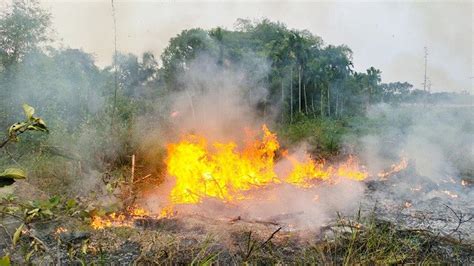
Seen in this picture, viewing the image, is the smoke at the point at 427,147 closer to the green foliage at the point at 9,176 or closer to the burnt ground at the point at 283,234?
the burnt ground at the point at 283,234

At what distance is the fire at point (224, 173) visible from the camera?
938 cm

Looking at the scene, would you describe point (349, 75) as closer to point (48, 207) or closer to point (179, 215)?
point (179, 215)

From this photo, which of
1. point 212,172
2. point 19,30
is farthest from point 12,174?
point 19,30

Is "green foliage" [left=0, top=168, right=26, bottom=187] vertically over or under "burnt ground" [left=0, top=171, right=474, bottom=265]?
over

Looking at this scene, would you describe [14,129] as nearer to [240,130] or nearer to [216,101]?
[240,130]

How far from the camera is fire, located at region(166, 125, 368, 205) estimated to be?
9.38 meters

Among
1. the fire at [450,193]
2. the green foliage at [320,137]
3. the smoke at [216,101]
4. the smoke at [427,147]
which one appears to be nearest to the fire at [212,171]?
the smoke at [216,101]

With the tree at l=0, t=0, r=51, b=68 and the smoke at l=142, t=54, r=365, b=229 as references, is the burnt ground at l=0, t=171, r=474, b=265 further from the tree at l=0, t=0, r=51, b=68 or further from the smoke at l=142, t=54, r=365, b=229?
the tree at l=0, t=0, r=51, b=68

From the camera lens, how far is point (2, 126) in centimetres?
1116

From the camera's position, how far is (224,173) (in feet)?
34.2

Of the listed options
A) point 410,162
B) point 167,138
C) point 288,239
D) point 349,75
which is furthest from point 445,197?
point 349,75

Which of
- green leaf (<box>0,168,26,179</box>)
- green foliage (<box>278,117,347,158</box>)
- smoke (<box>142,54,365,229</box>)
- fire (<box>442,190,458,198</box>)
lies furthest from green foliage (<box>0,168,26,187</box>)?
green foliage (<box>278,117,347,158</box>)

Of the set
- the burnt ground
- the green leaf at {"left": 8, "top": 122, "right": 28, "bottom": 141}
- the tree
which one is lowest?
the burnt ground

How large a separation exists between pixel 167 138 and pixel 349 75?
25.8m
